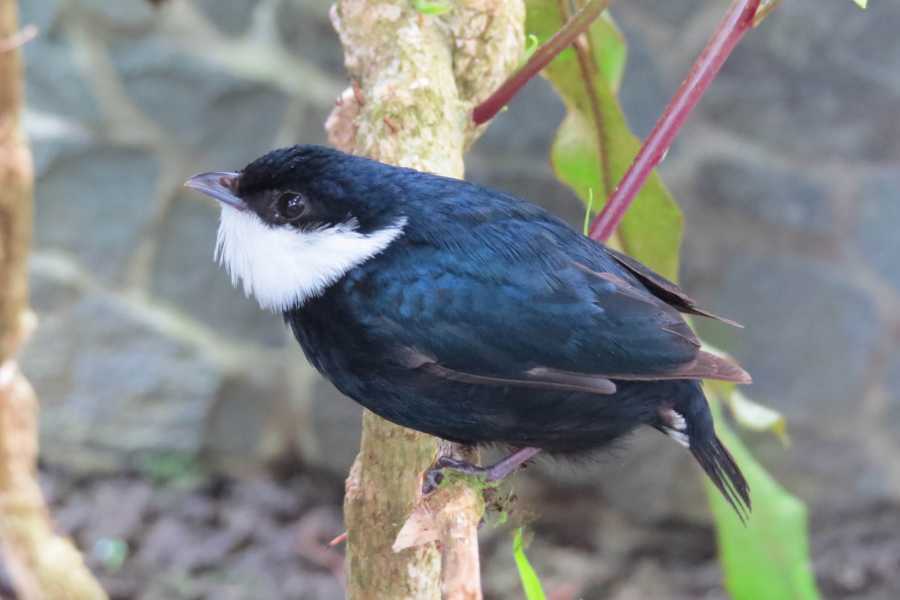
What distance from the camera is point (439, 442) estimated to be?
1521 millimetres

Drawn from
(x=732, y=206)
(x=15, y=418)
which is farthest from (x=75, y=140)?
(x=732, y=206)

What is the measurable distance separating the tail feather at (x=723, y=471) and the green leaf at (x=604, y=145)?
0.28 metres

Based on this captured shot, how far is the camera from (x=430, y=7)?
139cm

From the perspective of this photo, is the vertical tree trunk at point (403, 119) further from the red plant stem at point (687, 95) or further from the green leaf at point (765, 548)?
the green leaf at point (765, 548)

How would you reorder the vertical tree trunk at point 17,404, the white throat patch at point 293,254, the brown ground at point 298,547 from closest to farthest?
the white throat patch at point 293,254 → the vertical tree trunk at point 17,404 → the brown ground at point 298,547

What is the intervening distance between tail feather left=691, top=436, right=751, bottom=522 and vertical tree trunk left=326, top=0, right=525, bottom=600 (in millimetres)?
428

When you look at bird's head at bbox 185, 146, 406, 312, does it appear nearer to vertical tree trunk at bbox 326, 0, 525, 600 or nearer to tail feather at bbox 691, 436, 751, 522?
vertical tree trunk at bbox 326, 0, 525, 600

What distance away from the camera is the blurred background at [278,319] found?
3201mm

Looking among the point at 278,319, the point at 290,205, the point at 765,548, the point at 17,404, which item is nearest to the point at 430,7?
the point at 290,205

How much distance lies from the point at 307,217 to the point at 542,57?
0.36 metres

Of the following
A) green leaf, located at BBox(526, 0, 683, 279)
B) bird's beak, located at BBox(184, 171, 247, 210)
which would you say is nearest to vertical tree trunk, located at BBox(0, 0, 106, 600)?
bird's beak, located at BBox(184, 171, 247, 210)

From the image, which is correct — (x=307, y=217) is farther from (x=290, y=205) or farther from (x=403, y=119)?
(x=403, y=119)

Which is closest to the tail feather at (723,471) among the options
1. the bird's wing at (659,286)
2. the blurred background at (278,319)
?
the bird's wing at (659,286)

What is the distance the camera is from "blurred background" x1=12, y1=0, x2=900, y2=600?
3201 millimetres
